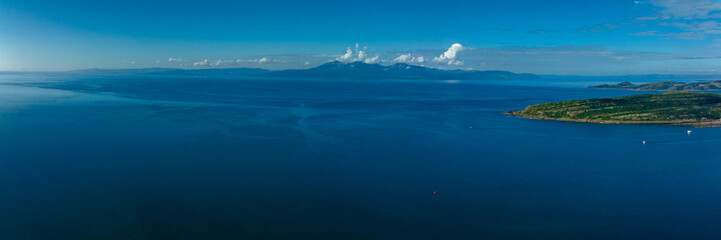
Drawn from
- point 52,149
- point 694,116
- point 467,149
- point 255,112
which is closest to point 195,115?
point 255,112

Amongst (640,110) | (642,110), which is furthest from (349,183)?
(642,110)

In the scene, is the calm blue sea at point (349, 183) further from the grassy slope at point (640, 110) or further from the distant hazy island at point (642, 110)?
the grassy slope at point (640, 110)

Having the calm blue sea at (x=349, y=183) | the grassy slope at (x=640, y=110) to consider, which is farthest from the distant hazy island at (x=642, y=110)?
the calm blue sea at (x=349, y=183)

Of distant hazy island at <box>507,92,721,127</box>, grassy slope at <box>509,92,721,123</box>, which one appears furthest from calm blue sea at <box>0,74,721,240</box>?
grassy slope at <box>509,92,721,123</box>

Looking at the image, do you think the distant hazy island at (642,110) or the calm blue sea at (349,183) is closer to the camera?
the calm blue sea at (349,183)

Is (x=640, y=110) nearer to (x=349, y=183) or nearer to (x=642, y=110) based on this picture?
(x=642, y=110)

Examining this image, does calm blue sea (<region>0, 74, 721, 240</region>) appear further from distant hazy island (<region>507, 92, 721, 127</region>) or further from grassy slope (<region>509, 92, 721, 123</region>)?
grassy slope (<region>509, 92, 721, 123</region>)

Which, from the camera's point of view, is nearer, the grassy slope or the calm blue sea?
the calm blue sea
